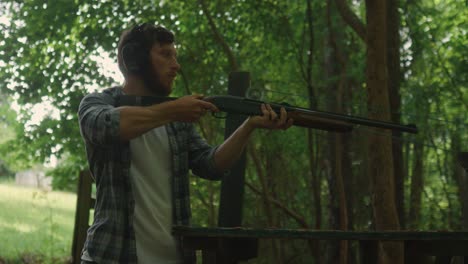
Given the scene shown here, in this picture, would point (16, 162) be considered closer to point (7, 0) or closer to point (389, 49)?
point (7, 0)

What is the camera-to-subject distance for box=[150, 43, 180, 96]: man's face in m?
2.54

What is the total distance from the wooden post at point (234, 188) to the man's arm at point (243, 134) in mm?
1319

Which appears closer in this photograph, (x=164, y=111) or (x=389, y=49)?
(x=164, y=111)

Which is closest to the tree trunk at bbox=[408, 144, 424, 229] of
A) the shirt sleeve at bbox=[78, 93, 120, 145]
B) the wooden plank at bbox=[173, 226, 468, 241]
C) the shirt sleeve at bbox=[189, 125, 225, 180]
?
the wooden plank at bbox=[173, 226, 468, 241]

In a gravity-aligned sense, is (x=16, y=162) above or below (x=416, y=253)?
above

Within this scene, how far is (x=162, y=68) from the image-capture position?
2547 mm

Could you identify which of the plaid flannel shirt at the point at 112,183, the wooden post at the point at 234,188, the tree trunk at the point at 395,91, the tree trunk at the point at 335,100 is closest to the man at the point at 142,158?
the plaid flannel shirt at the point at 112,183

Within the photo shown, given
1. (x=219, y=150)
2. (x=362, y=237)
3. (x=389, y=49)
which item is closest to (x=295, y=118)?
(x=219, y=150)

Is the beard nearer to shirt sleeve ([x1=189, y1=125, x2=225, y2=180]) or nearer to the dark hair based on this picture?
the dark hair

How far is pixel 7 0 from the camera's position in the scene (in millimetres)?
7887

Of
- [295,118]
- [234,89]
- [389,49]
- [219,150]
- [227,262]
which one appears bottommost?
[227,262]

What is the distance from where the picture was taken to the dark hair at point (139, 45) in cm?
254

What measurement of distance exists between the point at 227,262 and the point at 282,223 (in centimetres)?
541

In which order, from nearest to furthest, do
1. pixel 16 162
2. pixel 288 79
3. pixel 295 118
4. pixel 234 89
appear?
pixel 295 118 < pixel 234 89 < pixel 288 79 < pixel 16 162
